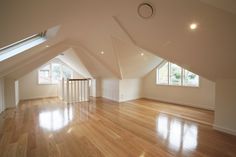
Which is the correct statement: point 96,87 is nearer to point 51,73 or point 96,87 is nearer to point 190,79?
point 51,73

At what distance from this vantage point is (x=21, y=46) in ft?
10.1

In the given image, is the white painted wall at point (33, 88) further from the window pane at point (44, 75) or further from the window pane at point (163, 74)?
the window pane at point (163, 74)

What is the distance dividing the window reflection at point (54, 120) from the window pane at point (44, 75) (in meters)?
3.39

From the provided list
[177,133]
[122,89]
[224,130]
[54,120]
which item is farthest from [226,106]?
[54,120]

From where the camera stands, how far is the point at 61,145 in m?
2.63

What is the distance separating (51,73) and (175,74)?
6.29m

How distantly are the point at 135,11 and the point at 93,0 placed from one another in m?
0.82

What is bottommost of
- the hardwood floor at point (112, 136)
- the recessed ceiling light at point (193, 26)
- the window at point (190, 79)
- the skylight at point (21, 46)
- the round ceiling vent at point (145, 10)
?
the hardwood floor at point (112, 136)

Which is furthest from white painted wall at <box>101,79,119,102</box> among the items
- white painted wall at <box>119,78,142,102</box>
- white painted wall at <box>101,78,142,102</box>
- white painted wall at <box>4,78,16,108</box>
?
white painted wall at <box>4,78,16,108</box>

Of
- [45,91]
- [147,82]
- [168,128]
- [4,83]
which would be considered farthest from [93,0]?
[45,91]

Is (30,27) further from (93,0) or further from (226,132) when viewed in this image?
(226,132)

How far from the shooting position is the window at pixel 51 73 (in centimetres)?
751

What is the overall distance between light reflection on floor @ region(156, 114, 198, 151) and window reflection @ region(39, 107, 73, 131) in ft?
7.95

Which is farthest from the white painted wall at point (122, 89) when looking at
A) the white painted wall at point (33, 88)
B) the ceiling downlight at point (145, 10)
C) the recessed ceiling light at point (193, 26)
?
the recessed ceiling light at point (193, 26)
